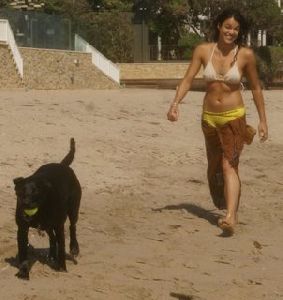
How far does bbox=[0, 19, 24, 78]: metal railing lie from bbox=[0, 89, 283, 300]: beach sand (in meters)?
10.3

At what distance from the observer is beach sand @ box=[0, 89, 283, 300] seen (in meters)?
5.55

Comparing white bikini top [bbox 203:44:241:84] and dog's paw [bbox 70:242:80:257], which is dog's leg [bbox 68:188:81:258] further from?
white bikini top [bbox 203:44:241:84]

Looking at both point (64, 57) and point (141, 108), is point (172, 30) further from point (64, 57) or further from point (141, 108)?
point (141, 108)

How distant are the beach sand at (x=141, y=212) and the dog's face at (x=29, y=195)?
0.49 meters

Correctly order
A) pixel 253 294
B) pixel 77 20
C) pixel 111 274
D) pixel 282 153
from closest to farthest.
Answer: pixel 253 294
pixel 111 274
pixel 282 153
pixel 77 20

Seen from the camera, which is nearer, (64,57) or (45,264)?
(45,264)

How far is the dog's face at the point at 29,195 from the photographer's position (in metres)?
5.38

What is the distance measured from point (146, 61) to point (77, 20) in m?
10.2

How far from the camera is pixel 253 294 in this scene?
5395 mm

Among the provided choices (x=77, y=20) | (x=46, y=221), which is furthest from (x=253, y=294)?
(x=77, y=20)

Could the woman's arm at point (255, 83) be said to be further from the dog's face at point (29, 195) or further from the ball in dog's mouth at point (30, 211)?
the ball in dog's mouth at point (30, 211)

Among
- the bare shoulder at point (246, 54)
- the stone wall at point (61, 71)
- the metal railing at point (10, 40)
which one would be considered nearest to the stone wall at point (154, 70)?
the stone wall at point (61, 71)

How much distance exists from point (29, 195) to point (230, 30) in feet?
8.70

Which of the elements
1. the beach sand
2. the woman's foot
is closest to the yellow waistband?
the woman's foot
